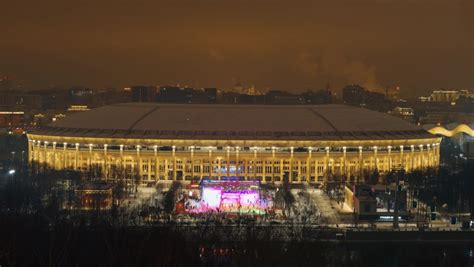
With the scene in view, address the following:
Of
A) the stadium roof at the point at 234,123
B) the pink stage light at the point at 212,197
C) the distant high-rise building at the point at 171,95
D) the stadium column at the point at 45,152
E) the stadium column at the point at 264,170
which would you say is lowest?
the pink stage light at the point at 212,197

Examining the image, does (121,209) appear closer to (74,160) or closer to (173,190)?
(173,190)

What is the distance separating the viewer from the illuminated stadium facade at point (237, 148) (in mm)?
38625

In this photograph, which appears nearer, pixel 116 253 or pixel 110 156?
pixel 116 253

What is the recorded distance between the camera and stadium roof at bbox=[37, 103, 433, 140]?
39.6 m

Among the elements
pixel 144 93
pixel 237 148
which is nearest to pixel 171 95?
pixel 144 93

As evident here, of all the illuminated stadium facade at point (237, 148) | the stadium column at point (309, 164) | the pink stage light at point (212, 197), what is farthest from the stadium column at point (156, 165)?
the pink stage light at point (212, 197)

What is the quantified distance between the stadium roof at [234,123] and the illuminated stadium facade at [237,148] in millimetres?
37

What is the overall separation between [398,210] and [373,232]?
8.82 ft

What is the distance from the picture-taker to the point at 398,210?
2792 cm

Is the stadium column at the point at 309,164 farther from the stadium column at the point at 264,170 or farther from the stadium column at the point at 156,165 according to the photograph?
the stadium column at the point at 156,165

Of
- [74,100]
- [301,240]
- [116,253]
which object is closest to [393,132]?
[301,240]

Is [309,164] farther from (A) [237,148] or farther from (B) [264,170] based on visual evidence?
(A) [237,148]

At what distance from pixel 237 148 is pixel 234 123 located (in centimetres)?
266

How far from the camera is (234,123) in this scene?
41.5m
